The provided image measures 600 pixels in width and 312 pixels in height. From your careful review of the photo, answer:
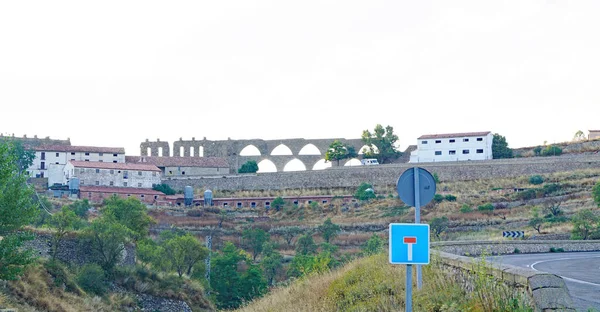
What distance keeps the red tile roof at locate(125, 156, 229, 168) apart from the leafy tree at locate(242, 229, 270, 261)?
1402 inches

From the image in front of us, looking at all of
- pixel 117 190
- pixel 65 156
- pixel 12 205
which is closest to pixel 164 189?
pixel 117 190

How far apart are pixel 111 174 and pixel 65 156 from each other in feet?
27.8

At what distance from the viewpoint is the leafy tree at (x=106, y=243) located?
141 ft

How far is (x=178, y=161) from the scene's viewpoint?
4055 inches

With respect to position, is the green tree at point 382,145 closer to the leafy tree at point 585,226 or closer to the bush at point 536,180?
the bush at point 536,180

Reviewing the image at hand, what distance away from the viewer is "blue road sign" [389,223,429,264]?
10648 millimetres

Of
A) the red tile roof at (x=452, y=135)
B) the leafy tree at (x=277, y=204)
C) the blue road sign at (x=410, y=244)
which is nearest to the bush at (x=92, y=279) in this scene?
the blue road sign at (x=410, y=244)

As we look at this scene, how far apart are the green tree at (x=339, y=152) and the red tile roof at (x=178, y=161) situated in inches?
489

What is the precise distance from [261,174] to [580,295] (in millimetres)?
82614

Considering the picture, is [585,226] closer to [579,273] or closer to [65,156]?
[579,273]

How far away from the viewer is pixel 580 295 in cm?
1429

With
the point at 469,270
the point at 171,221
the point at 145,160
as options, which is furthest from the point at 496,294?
the point at 145,160

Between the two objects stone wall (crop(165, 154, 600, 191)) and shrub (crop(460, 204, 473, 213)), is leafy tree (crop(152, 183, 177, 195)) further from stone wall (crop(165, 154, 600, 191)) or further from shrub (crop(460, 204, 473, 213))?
shrub (crop(460, 204, 473, 213))

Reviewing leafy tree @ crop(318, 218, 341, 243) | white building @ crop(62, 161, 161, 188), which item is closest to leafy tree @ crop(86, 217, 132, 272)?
leafy tree @ crop(318, 218, 341, 243)
